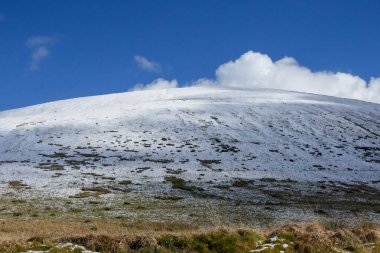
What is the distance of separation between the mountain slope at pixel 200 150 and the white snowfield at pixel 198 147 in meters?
0.20

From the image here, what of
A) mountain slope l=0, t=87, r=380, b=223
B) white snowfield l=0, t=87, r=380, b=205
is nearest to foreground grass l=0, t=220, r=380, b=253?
mountain slope l=0, t=87, r=380, b=223

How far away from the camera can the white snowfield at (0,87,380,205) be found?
171 ft

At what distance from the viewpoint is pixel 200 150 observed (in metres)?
76.3

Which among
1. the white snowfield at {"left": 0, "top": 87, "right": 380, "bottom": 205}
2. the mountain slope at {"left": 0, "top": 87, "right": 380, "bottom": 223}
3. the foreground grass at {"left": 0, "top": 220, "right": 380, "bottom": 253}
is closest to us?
the foreground grass at {"left": 0, "top": 220, "right": 380, "bottom": 253}

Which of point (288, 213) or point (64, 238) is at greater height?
point (64, 238)

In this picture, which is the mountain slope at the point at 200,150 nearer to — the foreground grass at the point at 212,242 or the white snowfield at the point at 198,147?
the white snowfield at the point at 198,147

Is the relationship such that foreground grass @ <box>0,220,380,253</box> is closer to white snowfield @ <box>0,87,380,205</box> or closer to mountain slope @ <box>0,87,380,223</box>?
mountain slope @ <box>0,87,380,223</box>

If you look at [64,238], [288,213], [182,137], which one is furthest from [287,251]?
[182,137]

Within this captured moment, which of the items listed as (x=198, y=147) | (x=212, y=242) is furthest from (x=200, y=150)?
(x=212, y=242)

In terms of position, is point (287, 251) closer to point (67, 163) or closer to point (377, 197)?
point (377, 197)

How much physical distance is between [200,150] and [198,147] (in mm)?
2377

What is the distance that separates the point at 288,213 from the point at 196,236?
23480 millimetres

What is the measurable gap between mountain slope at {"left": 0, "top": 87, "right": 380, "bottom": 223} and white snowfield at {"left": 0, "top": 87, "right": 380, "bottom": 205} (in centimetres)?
20

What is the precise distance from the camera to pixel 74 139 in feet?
277
